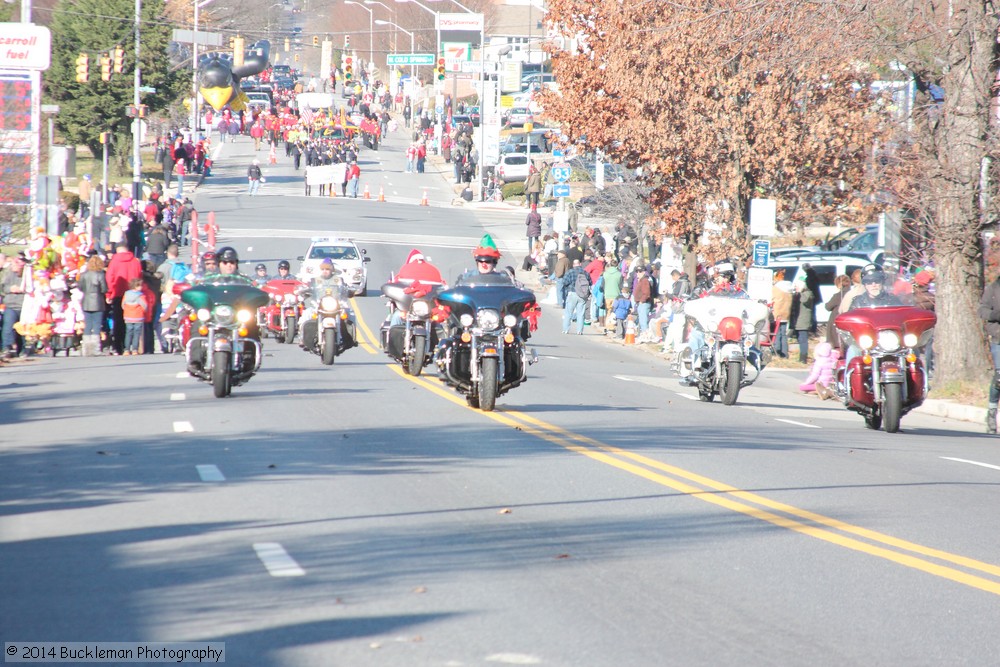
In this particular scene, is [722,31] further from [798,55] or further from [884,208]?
[884,208]

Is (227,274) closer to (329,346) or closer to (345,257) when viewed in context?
(329,346)

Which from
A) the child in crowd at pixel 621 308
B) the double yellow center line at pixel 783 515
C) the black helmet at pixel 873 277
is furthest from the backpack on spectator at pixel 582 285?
the double yellow center line at pixel 783 515

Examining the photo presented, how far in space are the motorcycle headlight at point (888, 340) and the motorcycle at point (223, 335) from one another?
23.0ft

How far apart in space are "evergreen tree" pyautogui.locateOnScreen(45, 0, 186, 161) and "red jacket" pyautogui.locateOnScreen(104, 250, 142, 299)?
44331mm

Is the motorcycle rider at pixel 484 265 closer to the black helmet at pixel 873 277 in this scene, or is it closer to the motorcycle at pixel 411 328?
the motorcycle at pixel 411 328

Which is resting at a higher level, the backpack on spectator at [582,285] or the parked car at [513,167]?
the parked car at [513,167]

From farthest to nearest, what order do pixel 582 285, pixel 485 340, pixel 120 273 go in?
pixel 582 285 < pixel 120 273 < pixel 485 340

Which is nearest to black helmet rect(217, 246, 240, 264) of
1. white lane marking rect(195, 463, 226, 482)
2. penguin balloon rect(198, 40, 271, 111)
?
white lane marking rect(195, 463, 226, 482)

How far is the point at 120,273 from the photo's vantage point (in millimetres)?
25156

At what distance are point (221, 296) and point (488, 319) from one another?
11.3ft

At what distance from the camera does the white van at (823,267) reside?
3183 cm

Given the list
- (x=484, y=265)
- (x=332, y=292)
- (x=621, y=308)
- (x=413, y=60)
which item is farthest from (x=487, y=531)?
(x=413, y=60)

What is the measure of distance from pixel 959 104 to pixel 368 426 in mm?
10877

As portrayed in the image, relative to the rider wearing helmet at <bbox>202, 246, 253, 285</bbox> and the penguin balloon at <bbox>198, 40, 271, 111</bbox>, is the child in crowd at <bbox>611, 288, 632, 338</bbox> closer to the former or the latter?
the rider wearing helmet at <bbox>202, 246, 253, 285</bbox>
